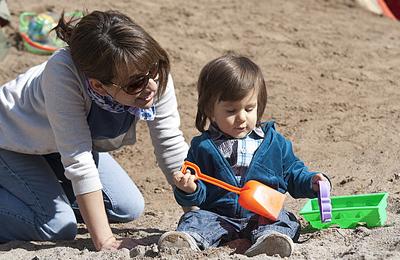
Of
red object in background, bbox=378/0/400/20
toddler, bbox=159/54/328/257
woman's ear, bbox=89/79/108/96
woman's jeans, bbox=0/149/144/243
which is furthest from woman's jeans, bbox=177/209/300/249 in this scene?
red object in background, bbox=378/0/400/20

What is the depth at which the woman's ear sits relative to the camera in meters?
2.91

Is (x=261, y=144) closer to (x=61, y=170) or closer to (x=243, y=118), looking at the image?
(x=243, y=118)

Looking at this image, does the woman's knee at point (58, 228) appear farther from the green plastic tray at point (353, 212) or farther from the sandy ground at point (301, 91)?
the green plastic tray at point (353, 212)

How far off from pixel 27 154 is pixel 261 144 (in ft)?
3.25

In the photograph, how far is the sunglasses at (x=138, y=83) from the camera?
2.83m

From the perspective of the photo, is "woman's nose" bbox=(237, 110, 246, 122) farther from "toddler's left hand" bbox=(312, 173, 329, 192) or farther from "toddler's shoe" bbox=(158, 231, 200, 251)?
"toddler's shoe" bbox=(158, 231, 200, 251)

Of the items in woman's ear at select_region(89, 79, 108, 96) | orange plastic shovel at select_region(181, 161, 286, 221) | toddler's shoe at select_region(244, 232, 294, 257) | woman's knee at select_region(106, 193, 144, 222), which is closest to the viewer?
toddler's shoe at select_region(244, 232, 294, 257)

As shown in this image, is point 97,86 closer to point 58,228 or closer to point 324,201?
point 58,228

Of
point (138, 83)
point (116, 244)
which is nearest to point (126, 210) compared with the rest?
point (116, 244)

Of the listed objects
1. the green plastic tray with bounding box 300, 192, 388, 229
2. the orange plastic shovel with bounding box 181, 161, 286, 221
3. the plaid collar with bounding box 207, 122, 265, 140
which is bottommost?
the green plastic tray with bounding box 300, 192, 388, 229

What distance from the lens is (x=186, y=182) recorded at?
2758 millimetres

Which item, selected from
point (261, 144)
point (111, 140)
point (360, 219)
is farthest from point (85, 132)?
point (360, 219)

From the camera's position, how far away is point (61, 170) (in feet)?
11.6

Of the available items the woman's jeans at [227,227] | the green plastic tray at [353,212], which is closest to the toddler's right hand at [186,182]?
the woman's jeans at [227,227]
